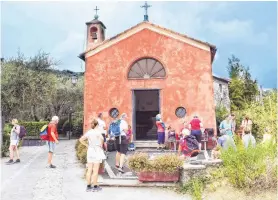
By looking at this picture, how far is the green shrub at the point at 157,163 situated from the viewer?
366 inches

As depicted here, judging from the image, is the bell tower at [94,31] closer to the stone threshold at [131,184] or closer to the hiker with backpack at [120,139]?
the hiker with backpack at [120,139]

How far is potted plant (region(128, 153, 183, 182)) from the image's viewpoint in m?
9.31

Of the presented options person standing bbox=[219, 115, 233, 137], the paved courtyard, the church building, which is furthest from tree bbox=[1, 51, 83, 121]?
person standing bbox=[219, 115, 233, 137]

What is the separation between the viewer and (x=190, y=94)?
18547 millimetres

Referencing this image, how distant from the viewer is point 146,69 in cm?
1906

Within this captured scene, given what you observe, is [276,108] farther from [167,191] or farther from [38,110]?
[38,110]

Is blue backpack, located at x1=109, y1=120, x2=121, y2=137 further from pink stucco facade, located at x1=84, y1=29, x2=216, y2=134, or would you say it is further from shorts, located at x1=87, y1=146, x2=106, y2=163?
pink stucco facade, located at x1=84, y1=29, x2=216, y2=134

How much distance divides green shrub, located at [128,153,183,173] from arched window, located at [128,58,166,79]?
9813mm

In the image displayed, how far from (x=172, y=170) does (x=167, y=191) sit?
1.90 feet

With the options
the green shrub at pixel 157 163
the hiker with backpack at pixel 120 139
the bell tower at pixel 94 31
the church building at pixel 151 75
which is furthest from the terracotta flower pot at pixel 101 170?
the bell tower at pixel 94 31

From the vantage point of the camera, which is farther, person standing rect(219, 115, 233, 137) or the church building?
the church building

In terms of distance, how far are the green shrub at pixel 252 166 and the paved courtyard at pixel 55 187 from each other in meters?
1.25

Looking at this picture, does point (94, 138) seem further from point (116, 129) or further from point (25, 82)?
point (25, 82)

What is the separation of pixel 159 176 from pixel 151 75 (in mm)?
10145
